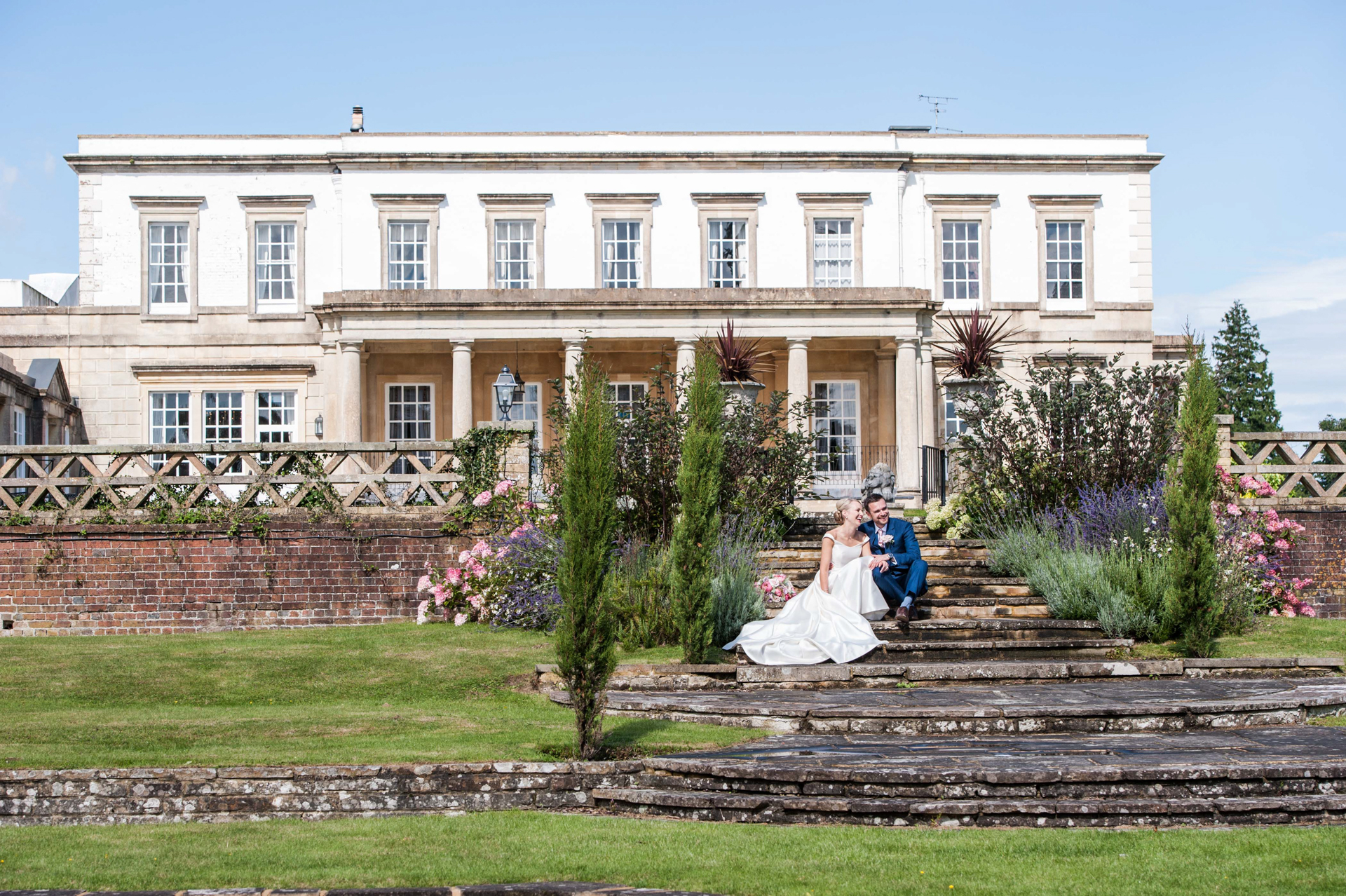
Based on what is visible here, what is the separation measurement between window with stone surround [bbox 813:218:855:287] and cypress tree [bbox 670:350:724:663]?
70.7ft

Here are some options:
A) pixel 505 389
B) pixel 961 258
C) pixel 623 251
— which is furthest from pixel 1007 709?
pixel 961 258

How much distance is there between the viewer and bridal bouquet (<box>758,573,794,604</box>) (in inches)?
561

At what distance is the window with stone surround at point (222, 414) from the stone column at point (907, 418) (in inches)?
641

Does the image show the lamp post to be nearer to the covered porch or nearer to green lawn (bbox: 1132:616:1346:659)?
the covered porch

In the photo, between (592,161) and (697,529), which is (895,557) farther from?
(592,161)

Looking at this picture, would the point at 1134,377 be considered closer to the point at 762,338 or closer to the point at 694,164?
the point at 762,338

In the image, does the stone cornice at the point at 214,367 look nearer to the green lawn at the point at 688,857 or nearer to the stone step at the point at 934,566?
the stone step at the point at 934,566

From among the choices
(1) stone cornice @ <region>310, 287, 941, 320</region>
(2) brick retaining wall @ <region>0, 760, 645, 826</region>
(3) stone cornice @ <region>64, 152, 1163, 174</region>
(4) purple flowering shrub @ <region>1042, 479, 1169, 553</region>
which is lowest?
(2) brick retaining wall @ <region>0, 760, 645, 826</region>

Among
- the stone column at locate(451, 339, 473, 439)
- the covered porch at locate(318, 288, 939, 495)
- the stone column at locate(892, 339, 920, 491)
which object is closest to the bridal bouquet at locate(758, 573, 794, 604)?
the covered porch at locate(318, 288, 939, 495)

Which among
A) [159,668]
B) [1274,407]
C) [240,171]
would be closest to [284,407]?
[240,171]

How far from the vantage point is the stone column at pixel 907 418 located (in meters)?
28.8

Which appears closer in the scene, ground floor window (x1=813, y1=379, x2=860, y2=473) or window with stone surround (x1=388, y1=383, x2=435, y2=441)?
window with stone surround (x1=388, y1=383, x2=435, y2=441)

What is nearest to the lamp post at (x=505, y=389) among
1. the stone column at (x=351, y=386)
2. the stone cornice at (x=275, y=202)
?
the stone column at (x=351, y=386)

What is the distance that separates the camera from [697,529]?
11469mm
